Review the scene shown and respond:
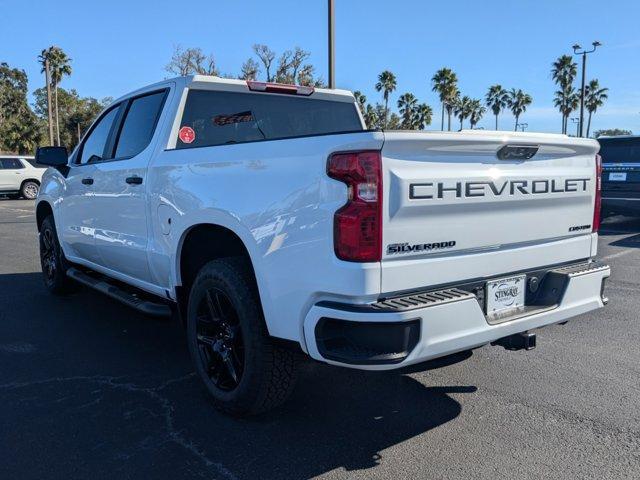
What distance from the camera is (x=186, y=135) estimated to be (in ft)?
13.5

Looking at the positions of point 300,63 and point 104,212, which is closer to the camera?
point 104,212

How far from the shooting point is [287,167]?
2820 millimetres

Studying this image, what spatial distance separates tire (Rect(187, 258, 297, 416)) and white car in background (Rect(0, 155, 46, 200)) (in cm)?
2104

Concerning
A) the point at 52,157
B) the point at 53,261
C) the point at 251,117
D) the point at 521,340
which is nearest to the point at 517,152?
the point at 521,340

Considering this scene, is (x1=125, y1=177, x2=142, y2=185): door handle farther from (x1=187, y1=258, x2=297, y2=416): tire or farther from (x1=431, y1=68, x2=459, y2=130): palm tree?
(x1=431, y1=68, x2=459, y2=130): palm tree

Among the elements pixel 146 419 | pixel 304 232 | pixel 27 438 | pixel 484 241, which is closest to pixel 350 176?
pixel 304 232

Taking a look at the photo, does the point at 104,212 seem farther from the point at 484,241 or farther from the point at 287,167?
the point at 484,241

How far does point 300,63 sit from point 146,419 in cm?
3897

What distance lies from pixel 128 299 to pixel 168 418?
1.27 m

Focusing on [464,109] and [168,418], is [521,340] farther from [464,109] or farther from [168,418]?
[464,109]

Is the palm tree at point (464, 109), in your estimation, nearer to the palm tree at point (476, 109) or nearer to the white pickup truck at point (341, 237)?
the palm tree at point (476, 109)

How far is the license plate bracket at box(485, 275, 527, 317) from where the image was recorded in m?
2.98

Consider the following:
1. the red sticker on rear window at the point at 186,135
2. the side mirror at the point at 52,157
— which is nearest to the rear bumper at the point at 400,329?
the red sticker on rear window at the point at 186,135

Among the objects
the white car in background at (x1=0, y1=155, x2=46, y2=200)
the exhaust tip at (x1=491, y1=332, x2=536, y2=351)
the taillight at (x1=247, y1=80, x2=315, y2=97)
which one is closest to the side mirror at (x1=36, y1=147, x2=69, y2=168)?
the taillight at (x1=247, y1=80, x2=315, y2=97)
